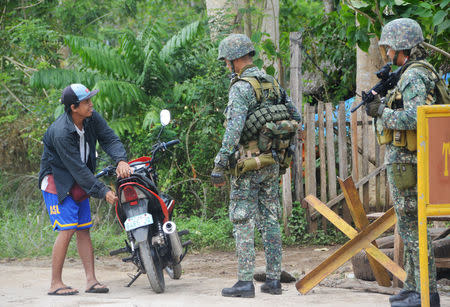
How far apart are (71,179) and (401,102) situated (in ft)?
9.61

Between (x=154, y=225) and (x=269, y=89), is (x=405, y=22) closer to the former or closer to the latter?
(x=269, y=89)

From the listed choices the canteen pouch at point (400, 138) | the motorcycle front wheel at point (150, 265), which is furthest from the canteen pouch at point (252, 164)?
the canteen pouch at point (400, 138)

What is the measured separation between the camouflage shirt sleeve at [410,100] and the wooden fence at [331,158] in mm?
3578

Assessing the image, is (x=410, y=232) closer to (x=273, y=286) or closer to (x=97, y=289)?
(x=273, y=286)

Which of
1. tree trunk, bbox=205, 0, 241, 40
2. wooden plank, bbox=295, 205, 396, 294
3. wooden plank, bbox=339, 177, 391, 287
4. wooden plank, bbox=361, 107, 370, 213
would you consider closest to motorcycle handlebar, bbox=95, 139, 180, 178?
wooden plank, bbox=339, 177, 391, 287

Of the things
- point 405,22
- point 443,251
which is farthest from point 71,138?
point 443,251

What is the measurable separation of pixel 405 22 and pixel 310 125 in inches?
142

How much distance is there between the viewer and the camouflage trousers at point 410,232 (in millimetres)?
4418

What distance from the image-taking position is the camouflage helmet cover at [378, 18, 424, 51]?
14.7 ft

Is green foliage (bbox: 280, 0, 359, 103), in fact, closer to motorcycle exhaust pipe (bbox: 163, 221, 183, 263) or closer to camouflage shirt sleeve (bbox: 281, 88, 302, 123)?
camouflage shirt sleeve (bbox: 281, 88, 302, 123)

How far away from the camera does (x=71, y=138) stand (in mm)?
5496

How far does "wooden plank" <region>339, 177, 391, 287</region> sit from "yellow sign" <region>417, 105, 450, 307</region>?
151 centimetres

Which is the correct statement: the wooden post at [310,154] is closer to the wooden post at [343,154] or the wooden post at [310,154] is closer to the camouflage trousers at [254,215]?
the wooden post at [343,154]

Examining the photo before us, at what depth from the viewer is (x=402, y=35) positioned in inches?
177
